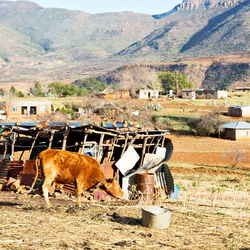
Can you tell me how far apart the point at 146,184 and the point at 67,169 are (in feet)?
13.5

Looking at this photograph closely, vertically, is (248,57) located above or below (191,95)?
above

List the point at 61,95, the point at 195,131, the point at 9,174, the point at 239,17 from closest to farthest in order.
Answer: the point at 9,174 < the point at 195,131 < the point at 61,95 < the point at 239,17

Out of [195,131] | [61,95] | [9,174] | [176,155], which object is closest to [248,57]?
[61,95]

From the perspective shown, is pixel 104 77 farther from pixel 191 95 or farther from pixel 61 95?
pixel 191 95

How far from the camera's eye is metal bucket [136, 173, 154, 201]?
504 inches

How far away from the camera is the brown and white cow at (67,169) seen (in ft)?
30.5

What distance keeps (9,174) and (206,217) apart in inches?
292

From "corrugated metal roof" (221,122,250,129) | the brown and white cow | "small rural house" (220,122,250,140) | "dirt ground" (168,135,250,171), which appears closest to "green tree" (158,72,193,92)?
"corrugated metal roof" (221,122,250,129)

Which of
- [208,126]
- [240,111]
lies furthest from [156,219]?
[240,111]

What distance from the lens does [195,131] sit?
141ft

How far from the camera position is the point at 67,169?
945 cm

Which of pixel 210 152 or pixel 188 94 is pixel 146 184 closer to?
pixel 210 152

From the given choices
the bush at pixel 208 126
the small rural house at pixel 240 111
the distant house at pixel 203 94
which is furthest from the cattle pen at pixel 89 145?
the distant house at pixel 203 94

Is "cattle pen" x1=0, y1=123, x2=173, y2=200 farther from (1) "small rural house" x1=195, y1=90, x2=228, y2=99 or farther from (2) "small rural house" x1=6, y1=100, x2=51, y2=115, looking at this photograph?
(1) "small rural house" x1=195, y1=90, x2=228, y2=99
